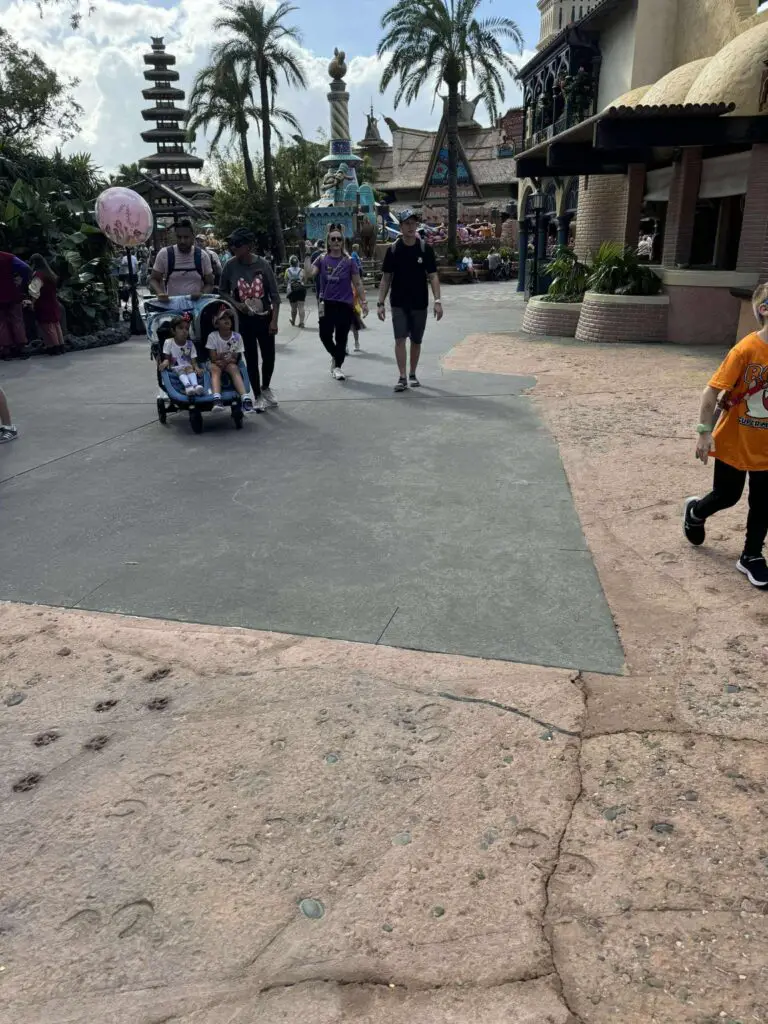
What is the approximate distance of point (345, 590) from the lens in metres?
4.07

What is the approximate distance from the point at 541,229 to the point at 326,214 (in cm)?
1557

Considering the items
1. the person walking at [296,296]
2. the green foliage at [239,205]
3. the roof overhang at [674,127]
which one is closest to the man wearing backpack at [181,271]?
the roof overhang at [674,127]

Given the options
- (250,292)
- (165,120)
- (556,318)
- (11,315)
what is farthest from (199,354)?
(165,120)

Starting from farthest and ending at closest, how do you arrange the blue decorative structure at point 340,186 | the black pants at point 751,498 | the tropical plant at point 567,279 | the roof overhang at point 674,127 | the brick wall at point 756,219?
the blue decorative structure at point 340,186
the tropical plant at point 567,279
the brick wall at point 756,219
the roof overhang at point 674,127
the black pants at point 751,498

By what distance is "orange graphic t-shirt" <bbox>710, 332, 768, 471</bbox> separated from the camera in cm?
379

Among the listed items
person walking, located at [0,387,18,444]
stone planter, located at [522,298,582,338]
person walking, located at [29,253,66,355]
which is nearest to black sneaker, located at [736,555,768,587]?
person walking, located at [0,387,18,444]

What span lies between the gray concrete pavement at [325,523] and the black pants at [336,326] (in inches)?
48.3

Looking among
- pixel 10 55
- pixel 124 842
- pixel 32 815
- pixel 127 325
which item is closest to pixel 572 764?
pixel 124 842

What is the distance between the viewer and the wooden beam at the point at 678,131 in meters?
10.6

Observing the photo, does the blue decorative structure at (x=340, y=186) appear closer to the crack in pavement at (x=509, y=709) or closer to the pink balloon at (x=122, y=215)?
the pink balloon at (x=122, y=215)

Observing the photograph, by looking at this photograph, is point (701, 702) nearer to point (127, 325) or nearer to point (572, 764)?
point (572, 764)

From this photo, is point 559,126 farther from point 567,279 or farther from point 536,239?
point 567,279

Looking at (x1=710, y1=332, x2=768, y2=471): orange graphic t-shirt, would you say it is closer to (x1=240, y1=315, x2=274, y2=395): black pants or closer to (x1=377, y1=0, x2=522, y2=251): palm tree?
(x1=240, y1=315, x2=274, y2=395): black pants

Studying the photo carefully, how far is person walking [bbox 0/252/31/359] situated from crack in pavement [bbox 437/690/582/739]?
35.6 feet
